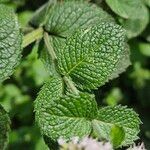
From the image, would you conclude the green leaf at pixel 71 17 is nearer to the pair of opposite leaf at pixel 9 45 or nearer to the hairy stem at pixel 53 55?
the hairy stem at pixel 53 55

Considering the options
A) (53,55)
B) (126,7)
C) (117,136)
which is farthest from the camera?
(126,7)

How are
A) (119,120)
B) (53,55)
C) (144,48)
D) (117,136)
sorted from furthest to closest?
(144,48), (53,55), (119,120), (117,136)

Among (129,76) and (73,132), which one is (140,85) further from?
(73,132)

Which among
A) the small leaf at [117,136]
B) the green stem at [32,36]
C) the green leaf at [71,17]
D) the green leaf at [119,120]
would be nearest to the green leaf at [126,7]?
the green leaf at [71,17]

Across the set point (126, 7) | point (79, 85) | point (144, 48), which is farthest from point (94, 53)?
point (144, 48)

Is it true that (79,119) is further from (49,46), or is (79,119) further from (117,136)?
(49,46)

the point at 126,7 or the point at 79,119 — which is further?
the point at 126,7

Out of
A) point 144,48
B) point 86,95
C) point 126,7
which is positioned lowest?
point 144,48
